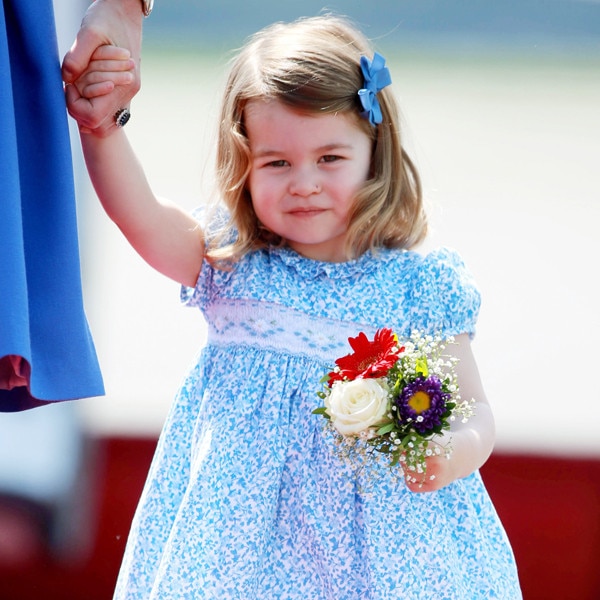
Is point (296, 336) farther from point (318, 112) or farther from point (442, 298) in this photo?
point (318, 112)

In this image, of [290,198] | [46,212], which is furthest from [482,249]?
[46,212]

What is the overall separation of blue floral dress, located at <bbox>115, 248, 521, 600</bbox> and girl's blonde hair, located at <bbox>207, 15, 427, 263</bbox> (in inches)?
2.4

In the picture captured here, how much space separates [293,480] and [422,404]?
49cm

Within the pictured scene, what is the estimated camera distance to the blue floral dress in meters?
2.18

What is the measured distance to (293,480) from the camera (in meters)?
2.24

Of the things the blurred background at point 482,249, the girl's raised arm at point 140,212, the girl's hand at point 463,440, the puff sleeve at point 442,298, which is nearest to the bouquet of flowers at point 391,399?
the girl's hand at point 463,440

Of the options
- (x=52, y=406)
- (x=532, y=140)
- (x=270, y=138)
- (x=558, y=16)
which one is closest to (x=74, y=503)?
(x=52, y=406)

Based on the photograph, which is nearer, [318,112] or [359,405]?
[359,405]

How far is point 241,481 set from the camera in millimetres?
2215

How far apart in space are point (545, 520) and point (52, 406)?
1662mm

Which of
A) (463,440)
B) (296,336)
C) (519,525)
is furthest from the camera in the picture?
(519,525)

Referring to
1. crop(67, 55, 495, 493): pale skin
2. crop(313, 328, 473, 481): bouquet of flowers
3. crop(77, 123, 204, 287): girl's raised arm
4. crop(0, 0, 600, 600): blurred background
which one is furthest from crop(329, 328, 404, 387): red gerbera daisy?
crop(0, 0, 600, 600): blurred background

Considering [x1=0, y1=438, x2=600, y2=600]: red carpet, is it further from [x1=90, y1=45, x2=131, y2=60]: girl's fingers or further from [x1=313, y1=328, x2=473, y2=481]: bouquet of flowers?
[x1=90, y1=45, x2=131, y2=60]: girl's fingers

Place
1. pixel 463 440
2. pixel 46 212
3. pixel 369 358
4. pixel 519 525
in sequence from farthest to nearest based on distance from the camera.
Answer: pixel 519 525
pixel 463 440
pixel 369 358
pixel 46 212
